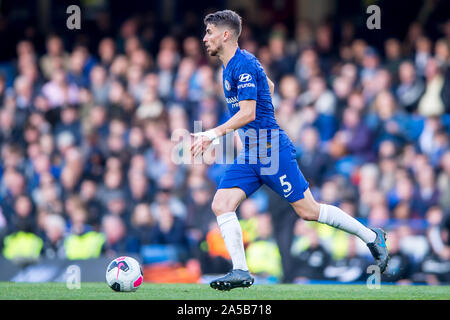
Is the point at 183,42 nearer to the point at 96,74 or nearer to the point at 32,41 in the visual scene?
the point at 96,74

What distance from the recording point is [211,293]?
7.59 meters

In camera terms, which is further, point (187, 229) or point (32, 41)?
point (32, 41)

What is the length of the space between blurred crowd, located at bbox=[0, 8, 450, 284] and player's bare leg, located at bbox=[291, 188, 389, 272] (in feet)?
9.96

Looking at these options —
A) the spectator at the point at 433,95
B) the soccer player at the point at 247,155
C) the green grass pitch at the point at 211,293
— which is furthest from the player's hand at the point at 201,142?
the spectator at the point at 433,95

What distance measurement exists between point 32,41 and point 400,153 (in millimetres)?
7206

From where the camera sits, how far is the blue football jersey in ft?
24.9

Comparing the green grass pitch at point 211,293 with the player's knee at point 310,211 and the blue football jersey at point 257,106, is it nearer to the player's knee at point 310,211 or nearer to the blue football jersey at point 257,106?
the player's knee at point 310,211

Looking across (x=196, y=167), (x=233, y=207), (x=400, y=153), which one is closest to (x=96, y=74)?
(x=196, y=167)

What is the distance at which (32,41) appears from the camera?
52.7ft

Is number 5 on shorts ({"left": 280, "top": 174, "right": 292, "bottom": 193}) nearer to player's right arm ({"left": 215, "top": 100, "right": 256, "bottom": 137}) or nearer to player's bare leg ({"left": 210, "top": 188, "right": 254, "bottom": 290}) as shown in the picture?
player's bare leg ({"left": 210, "top": 188, "right": 254, "bottom": 290})

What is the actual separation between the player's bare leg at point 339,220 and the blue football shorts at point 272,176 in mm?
112

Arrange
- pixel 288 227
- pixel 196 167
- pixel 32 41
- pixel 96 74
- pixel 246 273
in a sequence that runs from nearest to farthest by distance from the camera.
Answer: pixel 246 273 → pixel 288 227 → pixel 196 167 → pixel 96 74 → pixel 32 41

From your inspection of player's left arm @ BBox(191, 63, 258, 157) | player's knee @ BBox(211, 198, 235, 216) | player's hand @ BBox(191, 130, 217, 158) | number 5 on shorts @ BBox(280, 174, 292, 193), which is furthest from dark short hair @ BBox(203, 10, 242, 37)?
player's knee @ BBox(211, 198, 235, 216)

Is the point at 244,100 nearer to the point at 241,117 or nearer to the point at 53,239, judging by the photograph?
the point at 241,117
